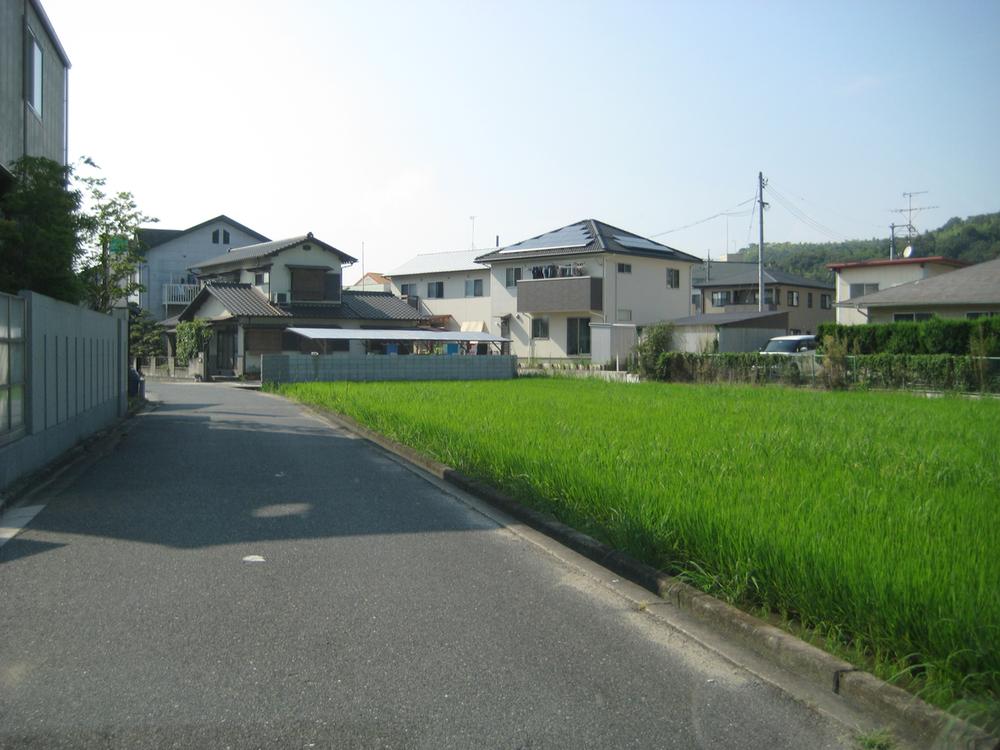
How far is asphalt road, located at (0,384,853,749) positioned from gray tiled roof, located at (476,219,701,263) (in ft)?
113

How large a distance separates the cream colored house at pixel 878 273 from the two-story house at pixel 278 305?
2077 cm

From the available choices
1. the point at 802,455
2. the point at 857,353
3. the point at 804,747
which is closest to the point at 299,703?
the point at 804,747

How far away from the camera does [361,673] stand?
3975 millimetres

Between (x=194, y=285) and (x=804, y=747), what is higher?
(x=194, y=285)

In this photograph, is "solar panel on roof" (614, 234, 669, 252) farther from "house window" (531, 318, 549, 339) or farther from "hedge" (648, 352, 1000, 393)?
"hedge" (648, 352, 1000, 393)

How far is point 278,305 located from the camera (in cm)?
4203

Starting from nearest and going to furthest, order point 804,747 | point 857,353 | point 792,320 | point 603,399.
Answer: point 804,747
point 603,399
point 857,353
point 792,320

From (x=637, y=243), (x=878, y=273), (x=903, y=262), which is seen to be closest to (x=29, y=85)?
(x=637, y=243)

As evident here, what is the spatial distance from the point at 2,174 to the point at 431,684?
39.9 feet

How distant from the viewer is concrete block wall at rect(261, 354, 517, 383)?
3038cm

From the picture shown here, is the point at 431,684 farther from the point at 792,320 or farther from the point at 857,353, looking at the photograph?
the point at 792,320

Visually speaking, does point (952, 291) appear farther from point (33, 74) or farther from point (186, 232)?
point (186, 232)

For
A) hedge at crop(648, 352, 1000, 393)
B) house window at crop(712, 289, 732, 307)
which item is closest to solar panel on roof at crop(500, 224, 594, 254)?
house window at crop(712, 289, 732, 307)

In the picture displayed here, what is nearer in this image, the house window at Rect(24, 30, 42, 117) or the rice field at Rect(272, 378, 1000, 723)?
the rice field at Rect(272, 378, 1000, 723)
